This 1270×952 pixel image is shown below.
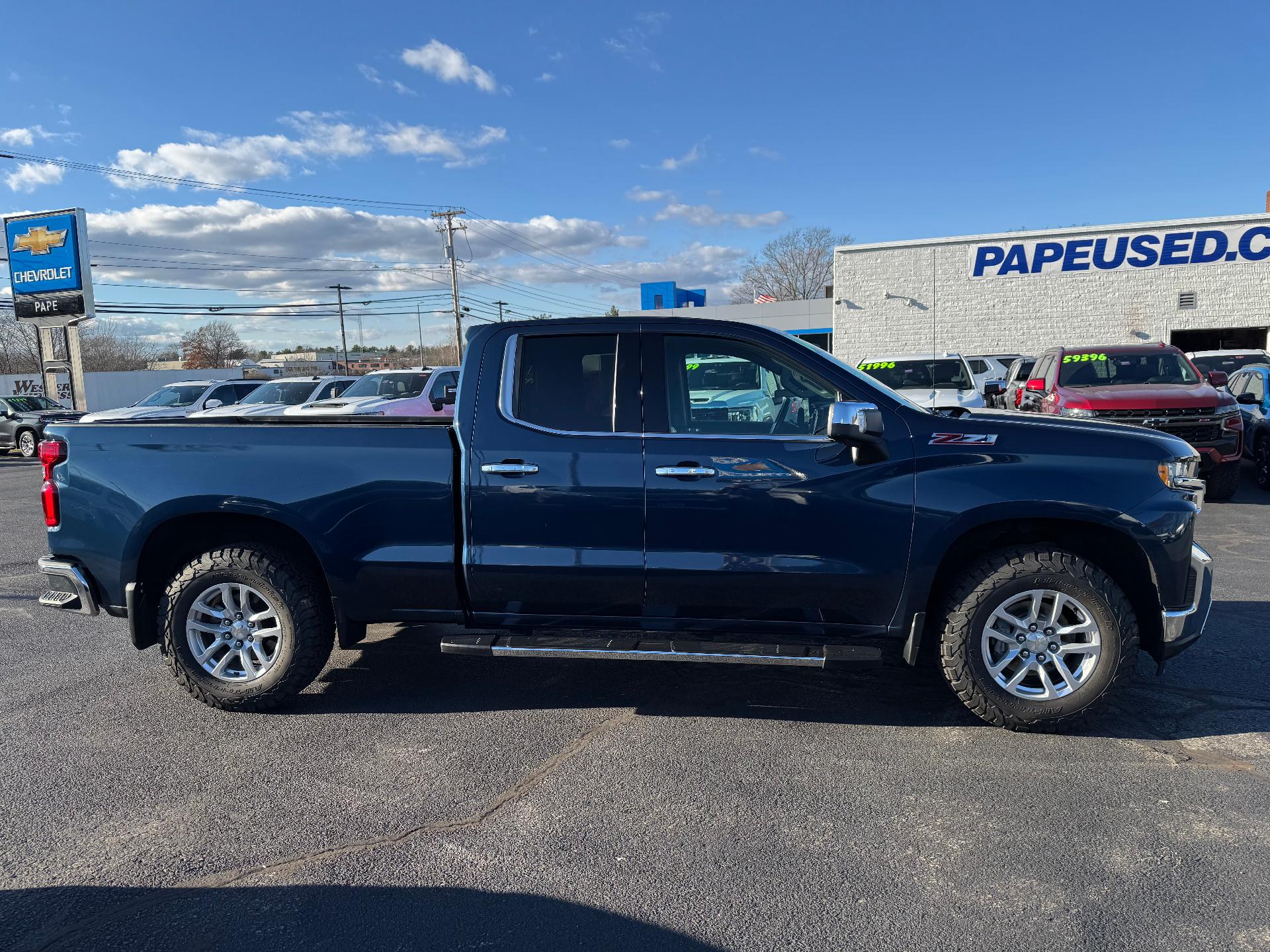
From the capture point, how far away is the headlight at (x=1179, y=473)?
3.85 metres

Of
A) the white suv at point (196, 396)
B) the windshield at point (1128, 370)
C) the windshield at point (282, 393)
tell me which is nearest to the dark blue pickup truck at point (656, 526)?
the windshield at point (1128, 370)

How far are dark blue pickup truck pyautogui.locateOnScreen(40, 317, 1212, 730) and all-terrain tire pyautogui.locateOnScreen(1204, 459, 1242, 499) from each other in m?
7.28

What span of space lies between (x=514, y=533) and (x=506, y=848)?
57.0 inches

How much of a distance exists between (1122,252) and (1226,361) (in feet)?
31.9

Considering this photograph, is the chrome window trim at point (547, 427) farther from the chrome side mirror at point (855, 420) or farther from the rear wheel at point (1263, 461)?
the rear wheel at point (1263, 461)

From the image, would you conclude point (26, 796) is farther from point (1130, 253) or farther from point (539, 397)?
point (1130, 253)

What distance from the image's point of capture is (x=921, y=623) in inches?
157

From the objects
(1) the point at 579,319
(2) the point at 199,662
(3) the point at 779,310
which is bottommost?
(2) the point at 199,662

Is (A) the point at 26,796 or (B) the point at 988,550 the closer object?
(A) the point at 26,796

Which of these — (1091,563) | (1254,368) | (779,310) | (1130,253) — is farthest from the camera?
(779,310)

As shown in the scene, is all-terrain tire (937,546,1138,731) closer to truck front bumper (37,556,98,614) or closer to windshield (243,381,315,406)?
truck front bumper (37,556,98,614)

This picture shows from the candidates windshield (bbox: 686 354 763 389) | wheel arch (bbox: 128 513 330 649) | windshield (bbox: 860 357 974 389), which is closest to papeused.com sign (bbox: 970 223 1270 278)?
windshield (bbox: 860 357 974 389)

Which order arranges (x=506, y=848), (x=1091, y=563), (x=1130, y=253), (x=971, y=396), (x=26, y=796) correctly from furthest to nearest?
(x=1130, y=253)
(x=971, y=396)
(x=1091, y=563)
(x=26, y=796)
(x=506, y=848)

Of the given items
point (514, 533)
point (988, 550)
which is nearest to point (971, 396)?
point (988, 550)
